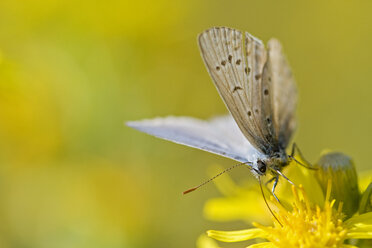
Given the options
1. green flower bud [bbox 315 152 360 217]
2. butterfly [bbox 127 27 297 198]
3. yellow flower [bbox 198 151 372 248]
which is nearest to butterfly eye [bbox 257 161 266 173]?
butterfly [bbox 127 27 297 198]

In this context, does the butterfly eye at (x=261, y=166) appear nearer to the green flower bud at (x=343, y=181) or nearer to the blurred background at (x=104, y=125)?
the green flower bud at (x=343, y=181)

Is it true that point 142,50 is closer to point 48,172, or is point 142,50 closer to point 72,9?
point 72,9

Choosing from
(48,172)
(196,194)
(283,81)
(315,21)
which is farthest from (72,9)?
(315,21)

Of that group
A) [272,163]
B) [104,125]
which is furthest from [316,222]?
[104,125]

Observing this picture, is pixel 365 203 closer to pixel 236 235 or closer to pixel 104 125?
pixel 236 235

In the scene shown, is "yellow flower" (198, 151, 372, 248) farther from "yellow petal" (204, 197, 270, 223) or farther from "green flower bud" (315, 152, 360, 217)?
"yellow petal" (204, 197, 270, 223)

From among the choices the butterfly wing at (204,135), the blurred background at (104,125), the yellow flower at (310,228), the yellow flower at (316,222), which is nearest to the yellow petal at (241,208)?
the butterfly wing at (204,135)
